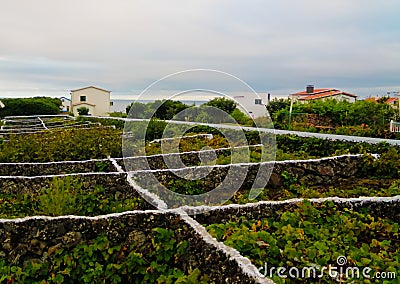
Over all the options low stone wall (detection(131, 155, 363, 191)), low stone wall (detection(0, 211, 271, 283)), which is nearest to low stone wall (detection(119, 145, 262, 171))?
low stone wall (detection(131, 155, 363, 191))

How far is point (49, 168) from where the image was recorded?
7945mm

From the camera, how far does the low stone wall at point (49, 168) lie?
789 centimetres

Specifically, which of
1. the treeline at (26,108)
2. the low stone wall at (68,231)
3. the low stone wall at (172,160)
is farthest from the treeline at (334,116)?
the treeline at (26,108)

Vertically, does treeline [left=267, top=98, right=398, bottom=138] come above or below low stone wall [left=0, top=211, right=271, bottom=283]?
above

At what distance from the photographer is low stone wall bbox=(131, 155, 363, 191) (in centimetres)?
659

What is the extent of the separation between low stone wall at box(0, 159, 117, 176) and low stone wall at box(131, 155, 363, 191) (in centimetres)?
159

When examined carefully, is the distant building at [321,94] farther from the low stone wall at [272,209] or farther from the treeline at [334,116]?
the low stone wall at [272,209]

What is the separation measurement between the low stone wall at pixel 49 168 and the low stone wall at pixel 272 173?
159 cm

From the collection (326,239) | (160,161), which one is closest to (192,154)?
(160,161)

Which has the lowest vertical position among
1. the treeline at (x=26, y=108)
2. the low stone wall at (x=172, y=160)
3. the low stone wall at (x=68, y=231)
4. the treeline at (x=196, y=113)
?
the low stone wall at (x=68, y=231)

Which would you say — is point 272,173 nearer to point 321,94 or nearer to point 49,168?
point 49,168

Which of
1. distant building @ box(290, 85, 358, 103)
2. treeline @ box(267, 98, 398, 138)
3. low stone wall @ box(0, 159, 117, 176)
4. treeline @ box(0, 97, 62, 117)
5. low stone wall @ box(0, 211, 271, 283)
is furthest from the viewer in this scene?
treeline @ box(0, 97, 62, 117)

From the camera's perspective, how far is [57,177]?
6.66 meters

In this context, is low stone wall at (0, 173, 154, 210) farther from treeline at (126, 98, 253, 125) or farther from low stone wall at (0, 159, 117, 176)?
treeline at (126, 98, 253, 125)
